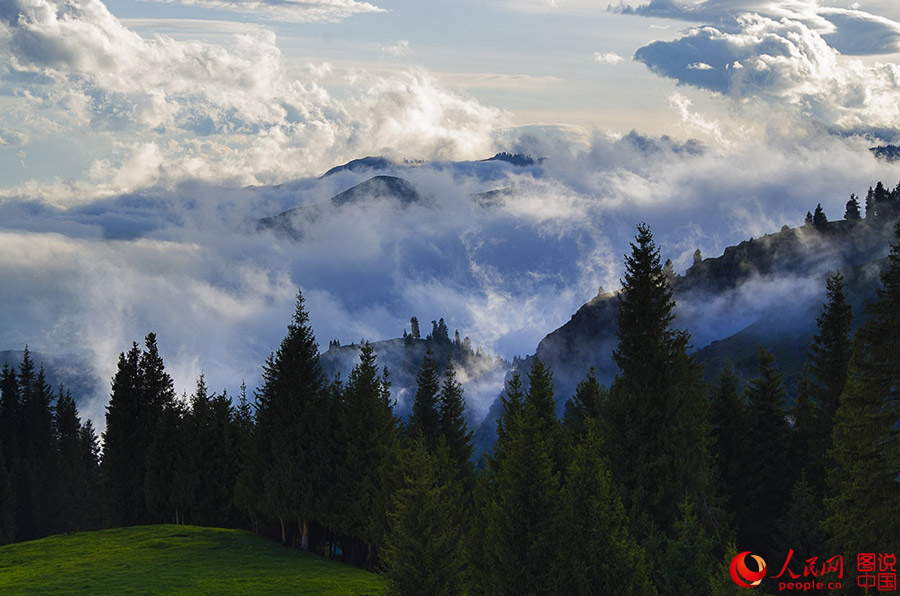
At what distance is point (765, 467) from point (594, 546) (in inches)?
1399

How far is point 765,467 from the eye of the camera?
66688 millimetres

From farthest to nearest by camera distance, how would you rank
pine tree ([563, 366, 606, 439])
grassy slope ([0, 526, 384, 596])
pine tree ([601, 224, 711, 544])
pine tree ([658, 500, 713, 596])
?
pine tree ([563, 366, 606, 439]) < grassy slope ([0, 526, 384, 596]) < pine tree ([601, 224, 711, 544]) < pine tree ([658, 500, 713, 596])

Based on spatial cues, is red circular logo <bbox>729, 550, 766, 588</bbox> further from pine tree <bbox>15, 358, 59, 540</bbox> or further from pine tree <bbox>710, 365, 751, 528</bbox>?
pine tree <bbox>15, 358, 59, 540</bbox>

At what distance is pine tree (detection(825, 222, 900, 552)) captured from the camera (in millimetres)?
34031

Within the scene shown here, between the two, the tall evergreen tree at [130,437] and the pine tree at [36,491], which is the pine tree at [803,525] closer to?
the tall evergreen tree at [130,437]

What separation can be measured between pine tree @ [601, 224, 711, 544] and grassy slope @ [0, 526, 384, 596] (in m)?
18.8

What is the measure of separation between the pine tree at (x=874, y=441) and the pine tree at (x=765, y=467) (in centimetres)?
3178

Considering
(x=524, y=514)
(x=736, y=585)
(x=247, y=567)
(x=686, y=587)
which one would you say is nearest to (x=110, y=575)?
(x=247, y=567)

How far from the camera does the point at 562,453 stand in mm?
45750

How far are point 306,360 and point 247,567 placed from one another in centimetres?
2028

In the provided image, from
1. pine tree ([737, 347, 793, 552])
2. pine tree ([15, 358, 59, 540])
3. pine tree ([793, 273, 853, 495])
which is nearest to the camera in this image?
pine tree ([793, 273, 853, 495])

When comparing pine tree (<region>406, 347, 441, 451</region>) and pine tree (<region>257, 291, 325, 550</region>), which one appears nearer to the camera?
pine tree (<region>257, 291, 325, 550</region>)

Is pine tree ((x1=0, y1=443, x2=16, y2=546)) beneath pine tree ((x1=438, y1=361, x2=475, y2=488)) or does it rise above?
beneath

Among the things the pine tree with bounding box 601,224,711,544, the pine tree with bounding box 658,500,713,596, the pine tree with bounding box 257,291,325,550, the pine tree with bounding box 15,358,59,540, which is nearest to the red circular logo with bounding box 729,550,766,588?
the pine tree with bounding box 658,500,713,596
